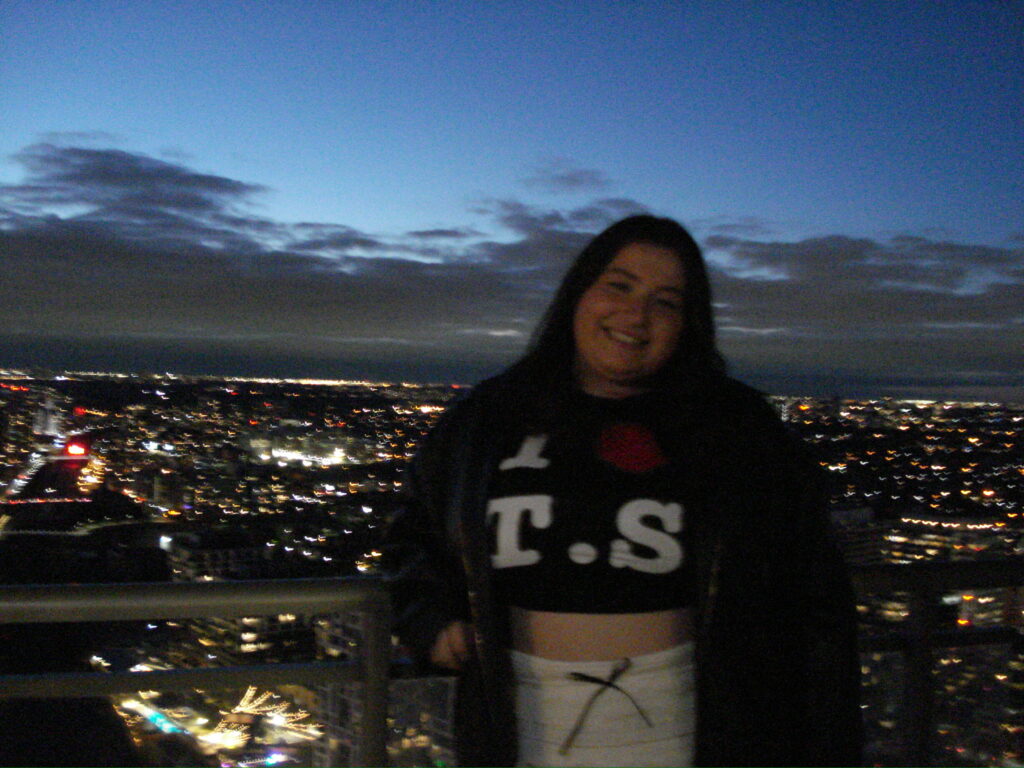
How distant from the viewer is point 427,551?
5.18 ft

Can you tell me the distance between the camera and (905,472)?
6.51 m

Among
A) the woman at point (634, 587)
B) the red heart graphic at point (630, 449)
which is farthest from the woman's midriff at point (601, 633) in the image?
the red heart graphic at point (630, 449)

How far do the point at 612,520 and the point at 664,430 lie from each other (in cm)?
25

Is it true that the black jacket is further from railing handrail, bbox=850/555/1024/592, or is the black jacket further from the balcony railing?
railing handrail, bbox=850/555/1024/592

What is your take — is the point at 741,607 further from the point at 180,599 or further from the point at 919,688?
the point at 919,688

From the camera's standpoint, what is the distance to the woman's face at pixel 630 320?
1.57m

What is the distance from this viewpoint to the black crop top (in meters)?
1.40

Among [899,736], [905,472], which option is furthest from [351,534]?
[905,472]

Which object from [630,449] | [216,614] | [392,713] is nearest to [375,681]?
[392,713]

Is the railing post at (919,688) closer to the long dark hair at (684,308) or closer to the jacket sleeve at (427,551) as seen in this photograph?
the long dark hair at (684,308)

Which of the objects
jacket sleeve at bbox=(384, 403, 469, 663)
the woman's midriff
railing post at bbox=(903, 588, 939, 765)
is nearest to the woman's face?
jacket sleeve at bbox=(384, 403, 469, 663)

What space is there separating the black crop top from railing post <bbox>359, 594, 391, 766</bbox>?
0.54 metres

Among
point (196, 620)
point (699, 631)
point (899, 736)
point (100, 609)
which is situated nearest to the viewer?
point (699, 631)

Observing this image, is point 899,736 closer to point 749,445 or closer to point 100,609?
point 749,445
